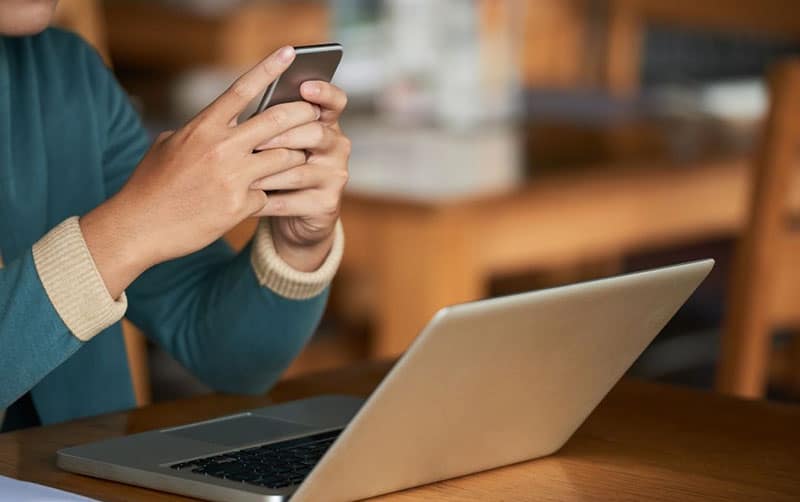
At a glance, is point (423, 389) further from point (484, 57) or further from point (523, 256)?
point (484, 57)

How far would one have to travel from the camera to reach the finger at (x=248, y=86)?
2.61ft

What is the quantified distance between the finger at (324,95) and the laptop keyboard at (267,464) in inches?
8.1

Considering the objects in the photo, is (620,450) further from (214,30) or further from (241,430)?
(214,30)

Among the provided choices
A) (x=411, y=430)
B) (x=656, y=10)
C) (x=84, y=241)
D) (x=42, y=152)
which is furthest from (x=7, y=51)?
(x=656, y=10)

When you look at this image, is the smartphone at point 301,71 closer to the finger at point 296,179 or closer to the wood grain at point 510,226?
the finger at point 296,179

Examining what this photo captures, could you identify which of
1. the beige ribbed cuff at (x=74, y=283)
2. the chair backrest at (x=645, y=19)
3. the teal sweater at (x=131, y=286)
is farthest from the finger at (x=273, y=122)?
the chair backrest at (x=645, y=19)

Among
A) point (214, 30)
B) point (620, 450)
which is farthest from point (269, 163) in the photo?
point (214, 30)

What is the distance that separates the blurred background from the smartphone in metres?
0.49

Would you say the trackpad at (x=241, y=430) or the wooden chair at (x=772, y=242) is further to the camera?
the wooden chair at (x=772, y=242)

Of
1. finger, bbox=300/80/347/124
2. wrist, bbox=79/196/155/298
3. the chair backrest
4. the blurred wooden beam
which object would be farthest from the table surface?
the blurred wooden beam

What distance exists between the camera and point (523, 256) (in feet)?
6.30

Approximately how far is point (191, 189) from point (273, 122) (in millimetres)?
61

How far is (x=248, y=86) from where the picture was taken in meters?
0.80

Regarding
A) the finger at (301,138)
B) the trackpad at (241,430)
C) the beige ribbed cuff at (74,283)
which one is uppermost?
the finger at (301,138)
